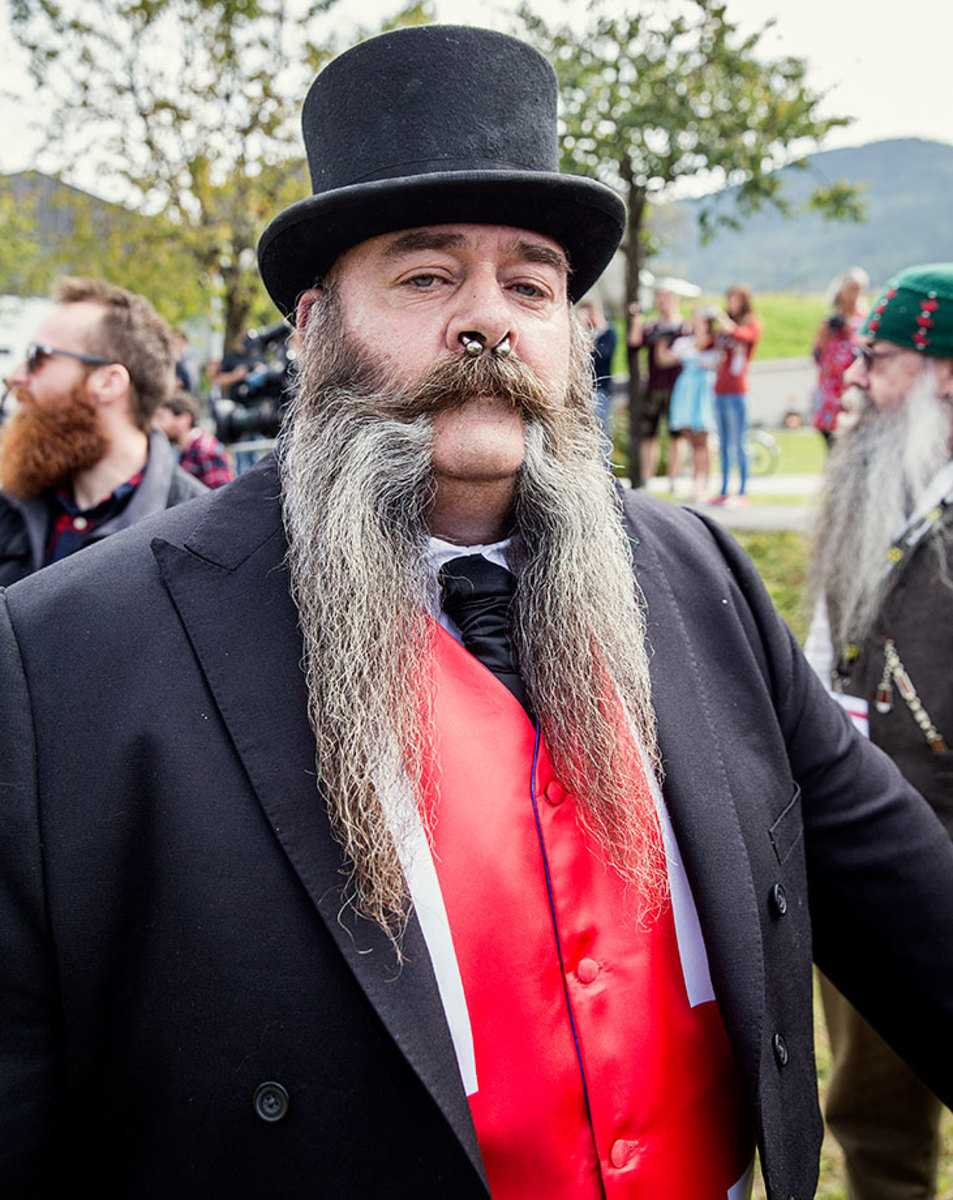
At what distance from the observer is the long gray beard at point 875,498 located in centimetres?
281

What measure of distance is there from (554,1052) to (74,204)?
1428 cm

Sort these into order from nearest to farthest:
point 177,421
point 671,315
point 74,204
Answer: point 177,421 < point 671,315 < point 74,204

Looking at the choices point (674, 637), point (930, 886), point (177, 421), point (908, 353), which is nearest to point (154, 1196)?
point (674, 637)

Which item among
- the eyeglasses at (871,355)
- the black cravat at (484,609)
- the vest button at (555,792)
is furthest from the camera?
the eyeglasses at (871,355)

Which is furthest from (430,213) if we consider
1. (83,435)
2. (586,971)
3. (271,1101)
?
(83,435)

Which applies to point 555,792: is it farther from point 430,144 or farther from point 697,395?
point 697,395

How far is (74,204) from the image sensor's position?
13.2m

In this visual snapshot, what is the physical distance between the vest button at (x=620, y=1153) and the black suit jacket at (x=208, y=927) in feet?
0.68

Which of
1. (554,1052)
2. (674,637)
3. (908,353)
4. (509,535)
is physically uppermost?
(908,353)

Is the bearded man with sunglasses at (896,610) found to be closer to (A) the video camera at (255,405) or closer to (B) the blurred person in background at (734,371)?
(A) the video camera at (255,405)

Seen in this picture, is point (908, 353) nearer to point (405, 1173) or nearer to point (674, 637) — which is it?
point (674, 637)

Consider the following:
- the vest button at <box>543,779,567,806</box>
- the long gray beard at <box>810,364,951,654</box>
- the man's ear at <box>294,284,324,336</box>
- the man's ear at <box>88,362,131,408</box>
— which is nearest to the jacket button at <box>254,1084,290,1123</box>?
the vest button at <box>543,779,567,806</box>

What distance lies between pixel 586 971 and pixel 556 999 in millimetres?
59

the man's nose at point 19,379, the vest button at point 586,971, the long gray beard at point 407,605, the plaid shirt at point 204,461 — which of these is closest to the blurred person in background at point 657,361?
the plaid shirt at point 204,461
